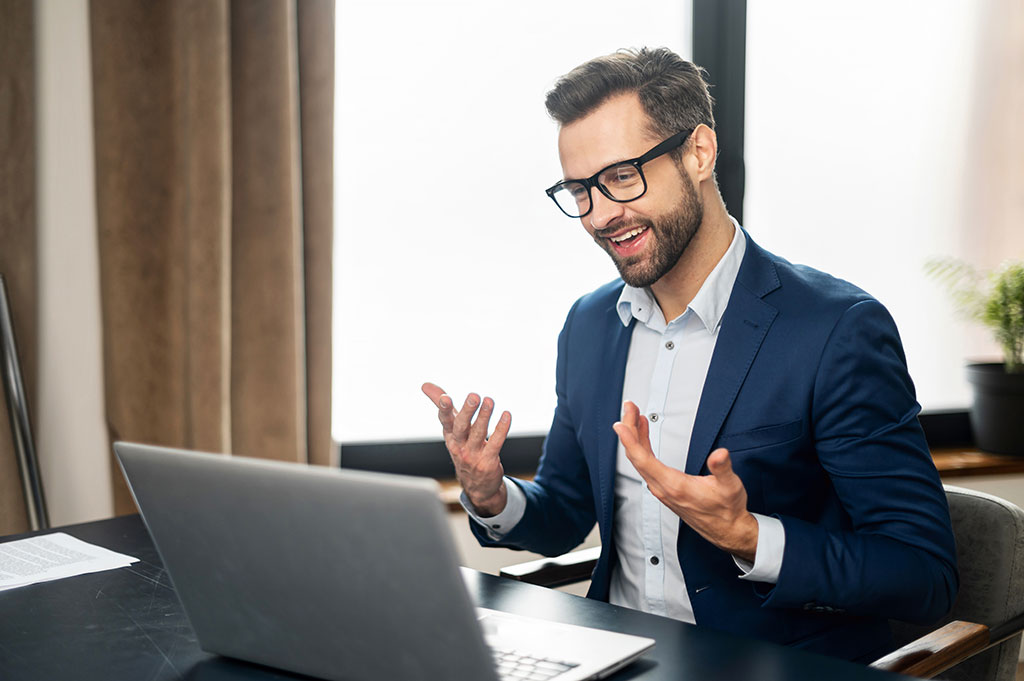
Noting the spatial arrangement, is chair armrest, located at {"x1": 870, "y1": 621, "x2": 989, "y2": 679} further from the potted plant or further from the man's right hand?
the potted plant

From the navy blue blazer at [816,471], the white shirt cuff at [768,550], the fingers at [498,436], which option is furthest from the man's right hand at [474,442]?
the white shirt cuff at [768,550]

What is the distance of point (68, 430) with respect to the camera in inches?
86.8

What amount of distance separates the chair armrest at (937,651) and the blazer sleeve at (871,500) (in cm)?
4

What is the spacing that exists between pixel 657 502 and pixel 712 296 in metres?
0.34

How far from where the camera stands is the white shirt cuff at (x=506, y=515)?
1.46 metres

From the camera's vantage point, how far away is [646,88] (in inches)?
59.6

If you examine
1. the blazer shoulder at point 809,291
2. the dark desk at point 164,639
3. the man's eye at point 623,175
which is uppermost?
the man's eye at point 623,175

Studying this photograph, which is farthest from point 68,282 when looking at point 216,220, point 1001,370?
point 1001,370

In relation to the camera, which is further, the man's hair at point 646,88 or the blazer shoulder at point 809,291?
the man's hair at point 646,88

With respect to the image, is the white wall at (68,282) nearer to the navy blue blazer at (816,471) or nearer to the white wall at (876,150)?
the navy blue blazer at (816,471)

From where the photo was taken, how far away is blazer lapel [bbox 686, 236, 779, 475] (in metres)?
1.40

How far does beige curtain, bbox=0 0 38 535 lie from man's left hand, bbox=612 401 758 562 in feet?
5.19

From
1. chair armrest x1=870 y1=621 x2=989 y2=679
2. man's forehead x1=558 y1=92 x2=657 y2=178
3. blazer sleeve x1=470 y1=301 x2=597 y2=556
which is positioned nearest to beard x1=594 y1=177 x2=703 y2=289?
man's forehead x1=558 y1=92 x2=657 y2=178

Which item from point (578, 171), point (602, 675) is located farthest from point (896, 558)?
point (578, 171)
